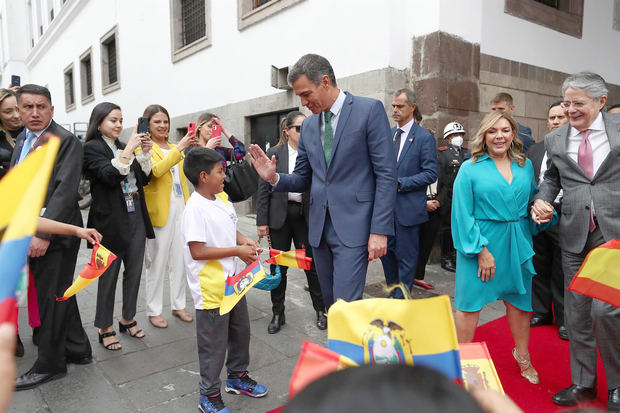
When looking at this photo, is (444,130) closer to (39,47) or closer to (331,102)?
(331,102)

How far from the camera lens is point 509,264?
294cm

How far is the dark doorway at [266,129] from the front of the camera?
8.43 metres

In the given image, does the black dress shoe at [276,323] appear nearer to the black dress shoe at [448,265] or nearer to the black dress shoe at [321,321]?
the black dress shoe at [321,321]

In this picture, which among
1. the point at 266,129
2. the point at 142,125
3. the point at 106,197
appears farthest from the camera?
the point at 266,129

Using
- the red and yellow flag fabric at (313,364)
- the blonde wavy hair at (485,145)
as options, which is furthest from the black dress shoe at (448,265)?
the red and yellow flag fabric at (313,364)

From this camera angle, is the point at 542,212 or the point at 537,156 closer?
the point at 542,212

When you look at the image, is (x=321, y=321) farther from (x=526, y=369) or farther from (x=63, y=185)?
(x=63, y=185)

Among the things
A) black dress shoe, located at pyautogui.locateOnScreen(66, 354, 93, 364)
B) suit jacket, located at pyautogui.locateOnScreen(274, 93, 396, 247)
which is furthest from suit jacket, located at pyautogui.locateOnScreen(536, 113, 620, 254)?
black dress shoe, located at pyautogui.locateOnScreen(66, 354, 93, 364)

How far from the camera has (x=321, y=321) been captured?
159 inches

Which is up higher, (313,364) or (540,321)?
(313,364)

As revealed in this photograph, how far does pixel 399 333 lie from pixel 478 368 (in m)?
0.41

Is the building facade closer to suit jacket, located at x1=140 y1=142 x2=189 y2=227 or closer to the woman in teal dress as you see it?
the woman in teal dress

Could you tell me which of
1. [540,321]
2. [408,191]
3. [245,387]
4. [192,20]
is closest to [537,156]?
[408,191]

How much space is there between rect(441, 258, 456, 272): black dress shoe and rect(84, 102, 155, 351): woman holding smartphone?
13.2 ft
